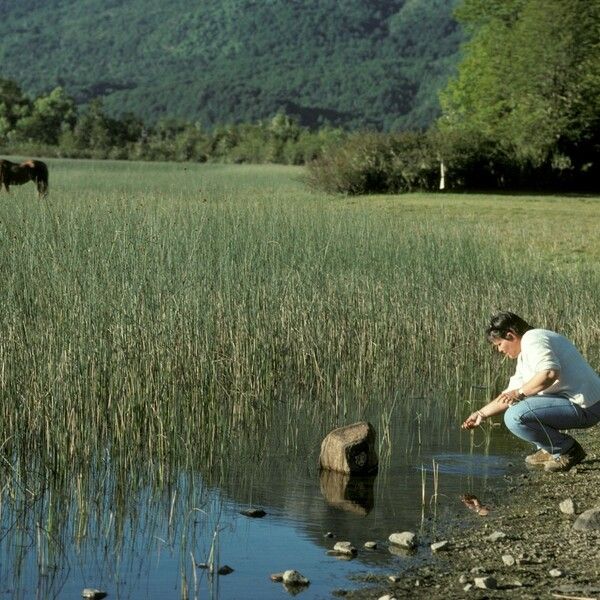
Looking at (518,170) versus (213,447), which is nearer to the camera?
(213,447)

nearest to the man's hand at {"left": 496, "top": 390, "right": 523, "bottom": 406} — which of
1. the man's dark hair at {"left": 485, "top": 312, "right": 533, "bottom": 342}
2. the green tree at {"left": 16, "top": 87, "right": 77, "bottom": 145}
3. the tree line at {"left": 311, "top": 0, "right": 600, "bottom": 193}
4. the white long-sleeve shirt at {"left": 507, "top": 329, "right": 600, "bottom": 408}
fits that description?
the white long-sleeve shirt at {"left": 507, "top": 329, "right": 600, "bottom": 408}

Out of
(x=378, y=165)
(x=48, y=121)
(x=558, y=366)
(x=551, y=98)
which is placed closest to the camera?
(x=558, y=366)

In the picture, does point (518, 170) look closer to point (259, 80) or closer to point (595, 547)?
point (595, 547)

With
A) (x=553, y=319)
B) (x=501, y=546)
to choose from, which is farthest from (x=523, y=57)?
(x=501, y=546)

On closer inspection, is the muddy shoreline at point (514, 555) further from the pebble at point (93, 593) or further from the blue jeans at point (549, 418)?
the pebble at point (93, 593)

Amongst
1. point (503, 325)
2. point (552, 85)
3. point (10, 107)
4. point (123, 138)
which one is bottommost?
point (503, 325)

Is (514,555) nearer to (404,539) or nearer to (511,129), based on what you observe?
(404,539)

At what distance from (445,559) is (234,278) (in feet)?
16.9

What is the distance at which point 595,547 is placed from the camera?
5.50 metres

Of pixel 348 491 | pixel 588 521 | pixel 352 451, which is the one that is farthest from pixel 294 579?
pixel 352 451

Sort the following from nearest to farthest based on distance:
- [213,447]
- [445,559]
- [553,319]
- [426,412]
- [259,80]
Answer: [445,559], [213,447], [426,412], [553,319], [259,80]

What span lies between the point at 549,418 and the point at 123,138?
61.9 m

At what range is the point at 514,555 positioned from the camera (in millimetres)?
5445

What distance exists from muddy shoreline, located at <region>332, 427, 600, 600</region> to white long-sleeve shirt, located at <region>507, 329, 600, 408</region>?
467 mm
